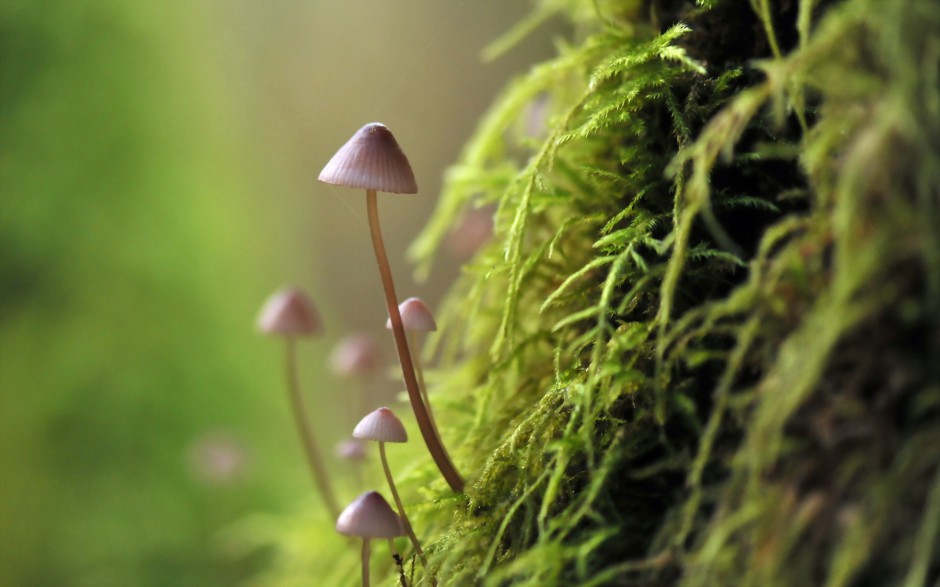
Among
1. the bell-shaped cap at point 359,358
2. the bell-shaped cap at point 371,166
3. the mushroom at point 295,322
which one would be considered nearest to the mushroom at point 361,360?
the bell-shaped cap at point 359,358

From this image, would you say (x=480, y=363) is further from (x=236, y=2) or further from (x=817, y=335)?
(x=236, y=2)

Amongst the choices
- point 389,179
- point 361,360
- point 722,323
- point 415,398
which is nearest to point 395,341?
point 415,398

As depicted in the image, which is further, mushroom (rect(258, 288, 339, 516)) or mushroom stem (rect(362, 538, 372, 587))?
mushroom (rect(258, 288, 339, 516))

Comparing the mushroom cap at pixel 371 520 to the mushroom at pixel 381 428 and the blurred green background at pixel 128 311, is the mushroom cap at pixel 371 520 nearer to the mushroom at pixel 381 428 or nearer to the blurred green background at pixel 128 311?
the mushroom at pixel 381 428

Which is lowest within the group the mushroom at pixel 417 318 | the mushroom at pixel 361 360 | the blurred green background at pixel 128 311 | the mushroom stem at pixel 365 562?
the mushroom stem at pixel 365 562

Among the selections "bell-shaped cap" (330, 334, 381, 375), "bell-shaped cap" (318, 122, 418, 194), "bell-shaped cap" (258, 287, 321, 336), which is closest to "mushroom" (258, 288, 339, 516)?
"bell-shaped cap" (258, 287, 321, 336)

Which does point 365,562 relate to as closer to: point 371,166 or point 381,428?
point 381,428

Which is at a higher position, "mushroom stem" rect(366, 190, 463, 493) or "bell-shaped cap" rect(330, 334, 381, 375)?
"bell-shaped cap" rect(330, 334, 381, 375)

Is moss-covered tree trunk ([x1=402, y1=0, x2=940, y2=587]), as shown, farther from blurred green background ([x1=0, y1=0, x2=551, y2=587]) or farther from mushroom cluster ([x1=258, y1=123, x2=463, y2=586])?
blurred green background ([x1=0, y1=0, x2=551, y2=587])

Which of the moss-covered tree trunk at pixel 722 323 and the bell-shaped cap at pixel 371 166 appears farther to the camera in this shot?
the bell-shaped cap at pixel 371 166
